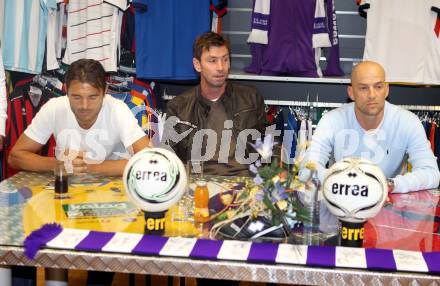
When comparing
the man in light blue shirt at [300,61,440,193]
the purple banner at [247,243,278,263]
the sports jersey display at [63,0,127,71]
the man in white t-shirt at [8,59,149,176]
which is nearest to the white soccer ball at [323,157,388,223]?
the purple banner at [247,243,278,263]

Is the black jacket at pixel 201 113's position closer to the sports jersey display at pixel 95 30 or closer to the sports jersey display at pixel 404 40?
the sports jersey display at pixel 95 30

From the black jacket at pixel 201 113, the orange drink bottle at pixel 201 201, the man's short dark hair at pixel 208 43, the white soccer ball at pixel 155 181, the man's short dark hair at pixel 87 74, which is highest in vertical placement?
the man's short dark hair at pixel 208 43

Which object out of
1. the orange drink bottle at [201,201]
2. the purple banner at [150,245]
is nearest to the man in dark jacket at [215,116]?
the orange drink bottle at [201,201]

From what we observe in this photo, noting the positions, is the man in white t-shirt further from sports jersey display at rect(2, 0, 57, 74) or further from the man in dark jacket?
sports jersey display at rect(2, 0, 57, 74)

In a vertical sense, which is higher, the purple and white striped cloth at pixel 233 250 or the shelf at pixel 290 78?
the shelf at pixel 290 78

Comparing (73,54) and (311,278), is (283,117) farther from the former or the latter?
(311,278)

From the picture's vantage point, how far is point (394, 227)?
96.1 inches

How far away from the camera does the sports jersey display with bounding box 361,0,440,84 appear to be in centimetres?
475

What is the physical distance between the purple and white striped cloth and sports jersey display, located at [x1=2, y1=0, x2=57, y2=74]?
2983 mm

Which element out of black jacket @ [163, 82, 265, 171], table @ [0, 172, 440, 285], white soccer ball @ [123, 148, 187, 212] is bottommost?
table @ [0, 172, 440, 285]

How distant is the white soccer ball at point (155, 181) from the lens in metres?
2.25

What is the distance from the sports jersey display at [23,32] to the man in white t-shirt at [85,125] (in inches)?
62.4

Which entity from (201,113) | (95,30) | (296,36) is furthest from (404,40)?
(95,30)

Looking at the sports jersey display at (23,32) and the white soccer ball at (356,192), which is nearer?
the white soccer ball at (356,192)
